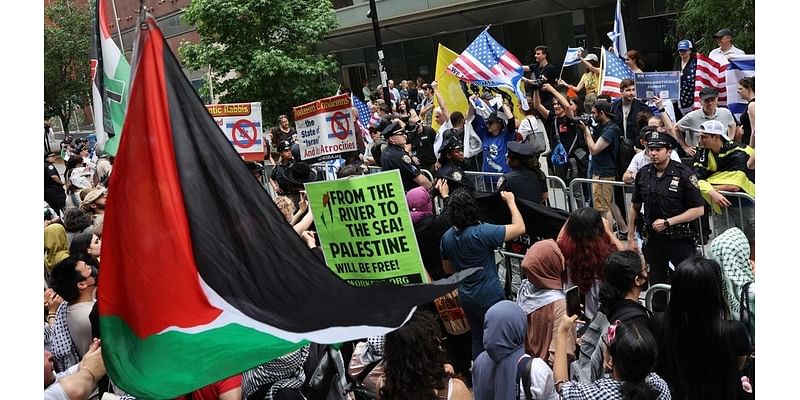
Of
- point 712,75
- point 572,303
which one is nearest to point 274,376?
point 572,303

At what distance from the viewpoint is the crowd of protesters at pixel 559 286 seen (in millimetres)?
4316

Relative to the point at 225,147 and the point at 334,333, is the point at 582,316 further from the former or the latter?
the point at 225,147

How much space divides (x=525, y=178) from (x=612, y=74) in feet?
14.4

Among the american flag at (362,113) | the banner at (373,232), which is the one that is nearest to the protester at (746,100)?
the banner at (373,232)

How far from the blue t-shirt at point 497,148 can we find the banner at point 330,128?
174cm

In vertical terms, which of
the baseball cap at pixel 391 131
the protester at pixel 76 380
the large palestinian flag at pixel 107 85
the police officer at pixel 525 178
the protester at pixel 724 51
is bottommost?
the protester at pixel 76 380

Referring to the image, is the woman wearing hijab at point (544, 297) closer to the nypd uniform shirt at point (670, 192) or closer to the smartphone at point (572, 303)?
the smartphone at point (572, 303)

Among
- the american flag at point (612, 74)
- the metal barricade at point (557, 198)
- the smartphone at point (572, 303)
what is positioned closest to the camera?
the smartphone at point (572, 303)

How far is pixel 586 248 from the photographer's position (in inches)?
228

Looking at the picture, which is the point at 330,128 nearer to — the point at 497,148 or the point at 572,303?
the point at 497,148

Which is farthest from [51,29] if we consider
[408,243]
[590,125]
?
[408,243]

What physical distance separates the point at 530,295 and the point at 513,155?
99.7 inches

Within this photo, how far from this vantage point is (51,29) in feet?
131

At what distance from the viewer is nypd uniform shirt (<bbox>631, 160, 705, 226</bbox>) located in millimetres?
6941
